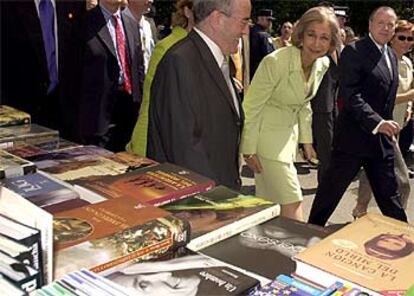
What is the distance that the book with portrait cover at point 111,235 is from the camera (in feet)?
3.13

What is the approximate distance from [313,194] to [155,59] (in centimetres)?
249

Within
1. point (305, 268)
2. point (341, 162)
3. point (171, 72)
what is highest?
point (171, 72)

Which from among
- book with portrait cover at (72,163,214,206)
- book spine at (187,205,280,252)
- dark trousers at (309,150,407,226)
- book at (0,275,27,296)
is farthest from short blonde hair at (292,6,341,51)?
book at (0,275,27,296)

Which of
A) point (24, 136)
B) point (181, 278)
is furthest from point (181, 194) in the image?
point (24, 136)

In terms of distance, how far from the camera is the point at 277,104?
9.46ft

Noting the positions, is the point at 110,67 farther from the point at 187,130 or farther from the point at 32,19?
the point at 187,130

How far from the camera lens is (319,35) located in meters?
2.90

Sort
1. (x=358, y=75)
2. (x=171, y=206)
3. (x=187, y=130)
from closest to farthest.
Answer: (x=171, y=206)
(x=187, y=130)
(x=358, y=75)

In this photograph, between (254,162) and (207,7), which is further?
(254,162)

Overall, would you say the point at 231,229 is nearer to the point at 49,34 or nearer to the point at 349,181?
the point at 49,34

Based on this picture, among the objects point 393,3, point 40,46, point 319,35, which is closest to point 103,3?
point 40,46

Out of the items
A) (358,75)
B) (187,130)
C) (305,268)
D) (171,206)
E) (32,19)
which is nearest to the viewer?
(305,268)

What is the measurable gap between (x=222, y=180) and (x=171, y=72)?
1.35ft

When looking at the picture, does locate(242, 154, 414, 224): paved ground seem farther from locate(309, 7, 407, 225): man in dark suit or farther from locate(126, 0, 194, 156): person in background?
locate(126, 0, 194, 156): person in background
